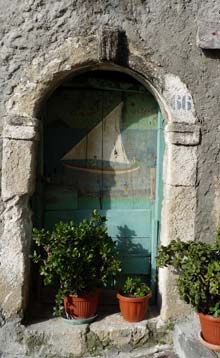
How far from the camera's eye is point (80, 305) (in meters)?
3.36

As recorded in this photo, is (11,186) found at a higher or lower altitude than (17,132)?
lower

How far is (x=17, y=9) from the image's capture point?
128 inches

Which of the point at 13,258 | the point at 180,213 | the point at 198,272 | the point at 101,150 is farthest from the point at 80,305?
the point at 101,150

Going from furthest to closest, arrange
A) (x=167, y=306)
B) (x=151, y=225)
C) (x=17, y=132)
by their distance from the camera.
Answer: (x=151, y=225), (x=167, y=306), (x=17, y=132)

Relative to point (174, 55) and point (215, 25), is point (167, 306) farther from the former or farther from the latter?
point (215, 25)

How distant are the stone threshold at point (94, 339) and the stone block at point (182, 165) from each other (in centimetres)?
125

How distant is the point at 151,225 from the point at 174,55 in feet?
5.07

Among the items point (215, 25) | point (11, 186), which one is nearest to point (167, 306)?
point (11, 186)

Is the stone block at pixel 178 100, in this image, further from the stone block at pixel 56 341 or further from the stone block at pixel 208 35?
the stone block at pixel 56 341

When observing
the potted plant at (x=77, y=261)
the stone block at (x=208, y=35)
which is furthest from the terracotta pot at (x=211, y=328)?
the stone block at (x=208, y=35)

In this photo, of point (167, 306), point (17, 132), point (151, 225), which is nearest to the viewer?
point (17, 132)

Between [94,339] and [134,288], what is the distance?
0.54m

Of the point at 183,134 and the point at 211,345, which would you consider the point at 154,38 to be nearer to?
the point at 183,134

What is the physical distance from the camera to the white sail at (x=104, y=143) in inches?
146
